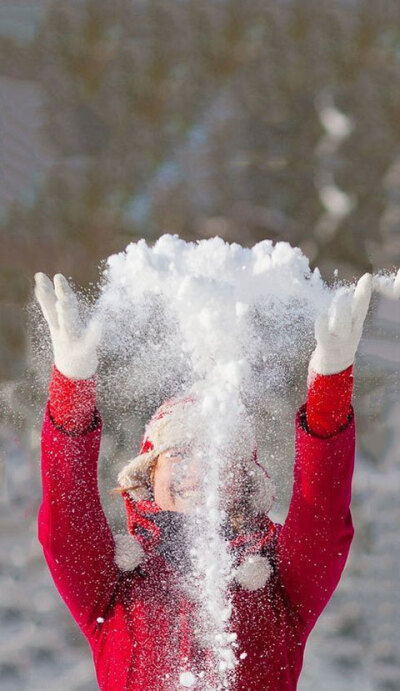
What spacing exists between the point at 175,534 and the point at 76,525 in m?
0.10

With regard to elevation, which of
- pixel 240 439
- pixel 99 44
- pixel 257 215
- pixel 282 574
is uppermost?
pixel 99 44

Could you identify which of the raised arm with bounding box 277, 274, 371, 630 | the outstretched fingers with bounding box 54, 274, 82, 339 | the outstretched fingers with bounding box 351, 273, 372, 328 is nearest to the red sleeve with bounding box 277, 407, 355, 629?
the raised arm with bounding box 277, 274, 371, 630

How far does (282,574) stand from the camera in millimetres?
782

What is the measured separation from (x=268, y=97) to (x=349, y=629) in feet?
2.73

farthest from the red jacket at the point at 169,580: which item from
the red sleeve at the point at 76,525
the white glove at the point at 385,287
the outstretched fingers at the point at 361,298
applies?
the white glove at the point at 385,287

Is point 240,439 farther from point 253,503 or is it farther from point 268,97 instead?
point 268,97

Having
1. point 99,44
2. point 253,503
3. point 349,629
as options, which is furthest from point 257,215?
point 349,629

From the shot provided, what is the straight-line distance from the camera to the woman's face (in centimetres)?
75

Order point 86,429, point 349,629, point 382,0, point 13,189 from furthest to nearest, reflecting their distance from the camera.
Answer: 1. point 349,629
2. point 13,189
3. point 382,0
4. point 86,429

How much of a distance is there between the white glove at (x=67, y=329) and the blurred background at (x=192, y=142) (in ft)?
0.72

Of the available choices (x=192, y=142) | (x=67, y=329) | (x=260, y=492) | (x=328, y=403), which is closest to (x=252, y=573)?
(x=260, y=492)

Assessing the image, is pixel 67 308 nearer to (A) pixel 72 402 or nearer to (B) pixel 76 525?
(A) pixel 72 402

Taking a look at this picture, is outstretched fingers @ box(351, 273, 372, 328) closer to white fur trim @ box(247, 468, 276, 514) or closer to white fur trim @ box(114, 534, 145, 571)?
white fur trim @ box(247, 468, 276, 514)

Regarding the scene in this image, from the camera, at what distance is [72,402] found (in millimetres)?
699
